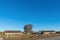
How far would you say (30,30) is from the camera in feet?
319

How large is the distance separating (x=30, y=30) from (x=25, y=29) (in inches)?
178

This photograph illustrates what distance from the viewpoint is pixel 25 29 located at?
327 feet

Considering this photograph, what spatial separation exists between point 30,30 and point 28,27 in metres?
2.69

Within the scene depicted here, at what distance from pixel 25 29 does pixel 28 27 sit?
3.91 m

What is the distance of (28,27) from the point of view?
319 feet
